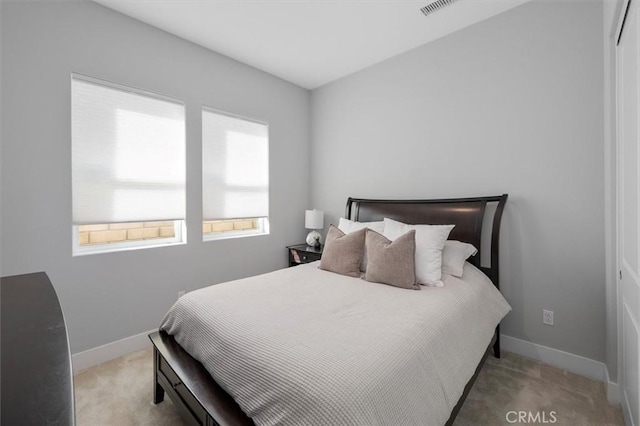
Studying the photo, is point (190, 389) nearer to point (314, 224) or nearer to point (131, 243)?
point (131, 243)

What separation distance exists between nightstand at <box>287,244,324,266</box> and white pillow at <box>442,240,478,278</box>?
1395 mm

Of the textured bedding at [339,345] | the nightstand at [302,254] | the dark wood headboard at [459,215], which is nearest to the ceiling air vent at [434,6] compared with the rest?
the dark wood headboard at [459,215]

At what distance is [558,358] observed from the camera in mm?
2188

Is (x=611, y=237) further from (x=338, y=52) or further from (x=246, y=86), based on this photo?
(x=246, y=86)

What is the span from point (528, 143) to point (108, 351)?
3.77 m

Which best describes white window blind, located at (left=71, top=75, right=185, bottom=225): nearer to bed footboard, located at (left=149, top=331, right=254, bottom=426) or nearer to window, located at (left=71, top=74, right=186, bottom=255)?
window, located at (left=71, top=74, right=186, bottom=255)

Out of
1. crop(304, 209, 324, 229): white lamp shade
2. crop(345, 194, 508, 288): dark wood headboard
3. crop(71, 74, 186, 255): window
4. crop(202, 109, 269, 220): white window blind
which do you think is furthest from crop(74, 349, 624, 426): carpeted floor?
crop(304, 209, 324, 229): white lamp shade

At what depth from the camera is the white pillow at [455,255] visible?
2166mm

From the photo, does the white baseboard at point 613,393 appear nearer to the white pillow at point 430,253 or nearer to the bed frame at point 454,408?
the bed frame at point 454,408

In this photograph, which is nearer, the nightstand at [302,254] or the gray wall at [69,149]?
the gray wall at [69,149]

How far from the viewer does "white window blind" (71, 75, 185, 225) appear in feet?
7.34

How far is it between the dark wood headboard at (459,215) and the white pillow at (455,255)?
0.39 ft

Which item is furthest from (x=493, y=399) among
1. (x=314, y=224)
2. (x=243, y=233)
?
(x=243, y=233)

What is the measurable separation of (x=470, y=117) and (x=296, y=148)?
211 centimetres
